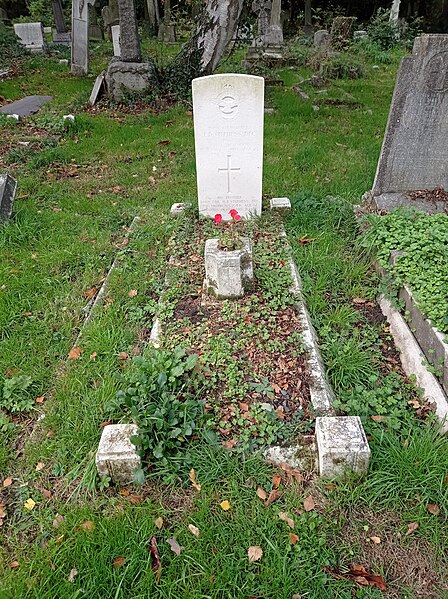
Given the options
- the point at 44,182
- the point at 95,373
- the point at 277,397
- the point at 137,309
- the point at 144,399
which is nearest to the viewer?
the point at 144,399

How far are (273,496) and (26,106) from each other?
8847mm

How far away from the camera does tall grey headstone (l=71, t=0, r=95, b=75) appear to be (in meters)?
10.7

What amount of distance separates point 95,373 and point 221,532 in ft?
4.24

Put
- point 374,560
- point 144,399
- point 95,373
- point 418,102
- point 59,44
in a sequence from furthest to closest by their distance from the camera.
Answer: point 59,44, point 418,102, point 95,373, point 144,399, point 374,560

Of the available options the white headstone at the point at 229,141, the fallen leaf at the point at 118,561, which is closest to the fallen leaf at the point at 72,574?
the fallen leaf at the point at 118,561

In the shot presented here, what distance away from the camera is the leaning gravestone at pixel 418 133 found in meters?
3.93

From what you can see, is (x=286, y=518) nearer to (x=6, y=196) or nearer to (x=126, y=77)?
(x=6, y=196)

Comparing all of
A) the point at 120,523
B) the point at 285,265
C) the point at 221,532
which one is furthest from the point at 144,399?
the point at 285,265

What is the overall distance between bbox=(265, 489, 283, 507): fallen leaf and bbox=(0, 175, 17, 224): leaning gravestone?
374 cm

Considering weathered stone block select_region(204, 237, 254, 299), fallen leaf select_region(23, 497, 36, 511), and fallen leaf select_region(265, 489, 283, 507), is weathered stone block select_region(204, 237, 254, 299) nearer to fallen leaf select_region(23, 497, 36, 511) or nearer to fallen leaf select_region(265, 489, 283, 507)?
fallen leaf select_region(265, 489, 283, 507)

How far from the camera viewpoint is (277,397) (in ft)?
8.59

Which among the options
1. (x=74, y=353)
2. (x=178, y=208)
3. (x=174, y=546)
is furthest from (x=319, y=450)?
(x=178, y=208)

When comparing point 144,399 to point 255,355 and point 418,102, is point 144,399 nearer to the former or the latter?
point 255,355

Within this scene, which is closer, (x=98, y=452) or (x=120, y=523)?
(x=120, y=523)
